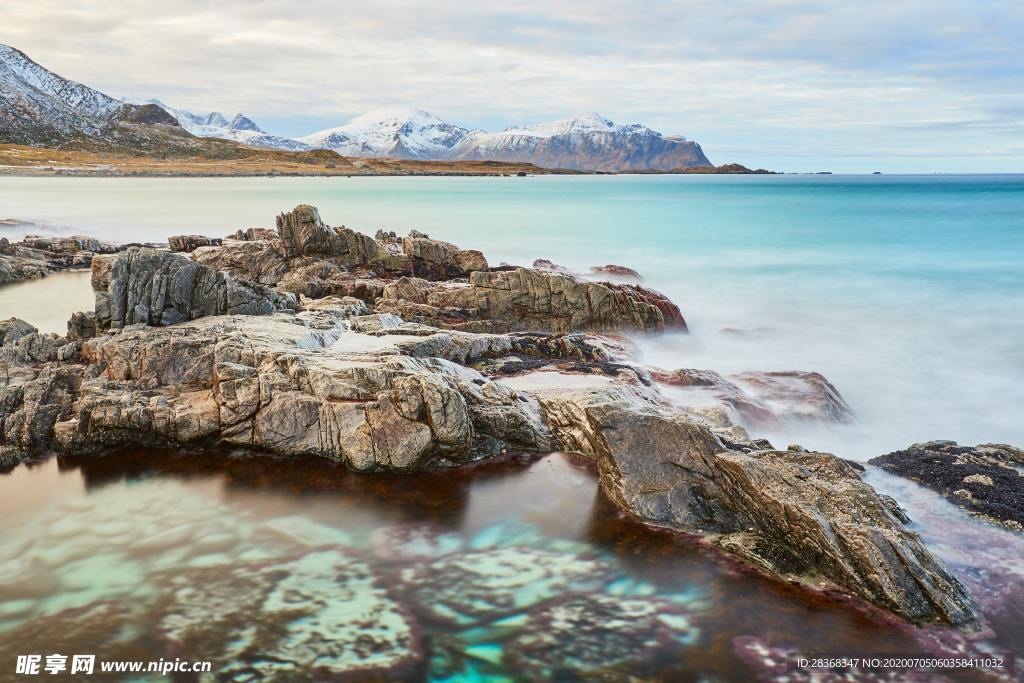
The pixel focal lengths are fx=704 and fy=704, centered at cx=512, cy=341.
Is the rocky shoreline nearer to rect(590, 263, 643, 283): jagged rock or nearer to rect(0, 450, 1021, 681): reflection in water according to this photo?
rect(0, 450, 1021, 681): reflection in water

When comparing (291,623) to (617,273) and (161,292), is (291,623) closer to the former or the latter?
(161,292)

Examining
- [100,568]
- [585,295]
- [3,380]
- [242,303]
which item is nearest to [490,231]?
[585,295]

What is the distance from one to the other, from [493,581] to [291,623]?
275 cm

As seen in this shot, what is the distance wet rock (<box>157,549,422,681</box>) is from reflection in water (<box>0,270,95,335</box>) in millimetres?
16404

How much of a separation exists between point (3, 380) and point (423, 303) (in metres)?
12.2

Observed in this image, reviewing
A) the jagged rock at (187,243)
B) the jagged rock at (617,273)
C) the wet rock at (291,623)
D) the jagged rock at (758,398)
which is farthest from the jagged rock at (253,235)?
the wet rock at (291,623)

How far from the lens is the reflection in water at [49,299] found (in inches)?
968

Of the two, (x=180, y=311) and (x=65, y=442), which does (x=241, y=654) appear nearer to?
(x=65, y=442)

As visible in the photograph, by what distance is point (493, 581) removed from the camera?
32.8ft

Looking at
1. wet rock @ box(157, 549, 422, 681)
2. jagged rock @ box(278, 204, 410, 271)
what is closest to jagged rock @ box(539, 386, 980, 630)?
wet rock @ box(157, 549, 422, 681)

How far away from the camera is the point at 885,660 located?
27.1ft

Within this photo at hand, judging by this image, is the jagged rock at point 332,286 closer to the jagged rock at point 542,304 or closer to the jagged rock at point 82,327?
the jagged rock at point 542,304

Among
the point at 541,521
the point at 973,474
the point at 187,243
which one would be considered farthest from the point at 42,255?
the point at 973,474

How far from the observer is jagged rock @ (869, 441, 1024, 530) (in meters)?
11.2
